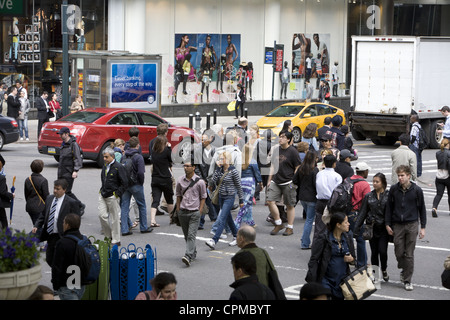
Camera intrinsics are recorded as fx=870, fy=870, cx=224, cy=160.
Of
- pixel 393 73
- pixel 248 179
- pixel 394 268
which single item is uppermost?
pixel 393 73

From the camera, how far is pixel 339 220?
10.0 meters

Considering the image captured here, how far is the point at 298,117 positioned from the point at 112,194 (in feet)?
54.0

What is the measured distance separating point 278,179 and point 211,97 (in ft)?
80.7

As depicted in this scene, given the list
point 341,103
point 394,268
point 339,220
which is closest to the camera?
point 339,220

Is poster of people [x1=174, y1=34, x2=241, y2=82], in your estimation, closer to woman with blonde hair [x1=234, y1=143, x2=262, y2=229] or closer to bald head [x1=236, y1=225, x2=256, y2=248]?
woman with blonde hair [x1=234, y1=143, x2=262, y2=229]

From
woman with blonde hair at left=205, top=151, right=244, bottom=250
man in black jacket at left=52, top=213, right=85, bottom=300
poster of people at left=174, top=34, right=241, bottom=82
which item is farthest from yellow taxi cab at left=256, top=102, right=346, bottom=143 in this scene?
man in black jacket at left=52, top=213, right=85, bottom=300

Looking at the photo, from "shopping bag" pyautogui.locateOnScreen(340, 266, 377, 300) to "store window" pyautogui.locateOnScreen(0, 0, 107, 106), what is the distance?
26.1m

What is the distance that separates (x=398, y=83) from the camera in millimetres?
28750

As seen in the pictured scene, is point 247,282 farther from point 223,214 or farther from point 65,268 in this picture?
point 223,214

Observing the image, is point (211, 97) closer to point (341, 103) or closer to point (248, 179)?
point (341, 103)

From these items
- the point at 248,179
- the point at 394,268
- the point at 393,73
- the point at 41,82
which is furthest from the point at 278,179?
the point at 41,82

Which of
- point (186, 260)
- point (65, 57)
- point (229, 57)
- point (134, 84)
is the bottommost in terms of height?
point (186, 260)

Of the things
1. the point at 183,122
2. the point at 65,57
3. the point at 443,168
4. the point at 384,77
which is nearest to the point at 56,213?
the point at 443,168

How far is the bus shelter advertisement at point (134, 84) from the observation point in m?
28.9
